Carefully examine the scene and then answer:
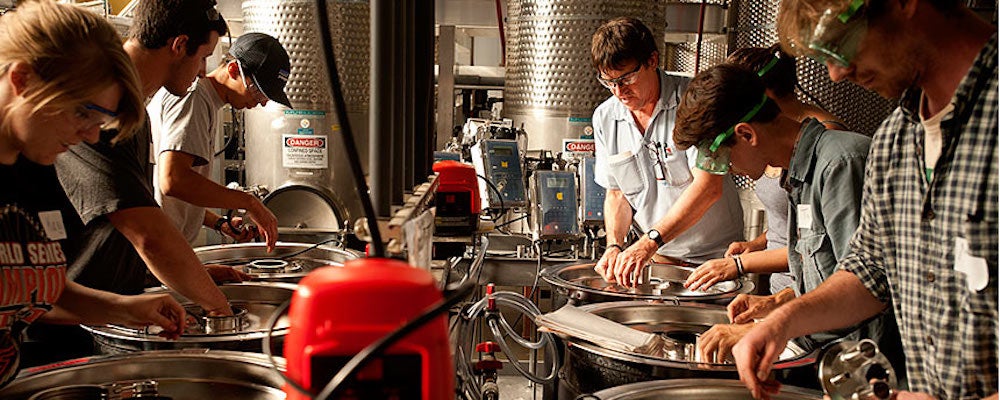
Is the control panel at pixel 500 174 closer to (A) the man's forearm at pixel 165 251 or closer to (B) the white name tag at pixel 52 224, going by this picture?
(A) the man's forearm at pixel 165 251

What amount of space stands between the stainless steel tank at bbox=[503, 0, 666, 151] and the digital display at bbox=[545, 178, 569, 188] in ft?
3.00

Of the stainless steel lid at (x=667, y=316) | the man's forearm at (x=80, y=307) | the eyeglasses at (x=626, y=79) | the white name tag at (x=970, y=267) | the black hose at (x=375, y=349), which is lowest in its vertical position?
the stainless steel lid at (x=667, y=316)

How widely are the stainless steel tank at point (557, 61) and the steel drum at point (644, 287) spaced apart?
5.14 feet

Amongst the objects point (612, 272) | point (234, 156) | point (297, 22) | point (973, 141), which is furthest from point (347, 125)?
point (234, 156)

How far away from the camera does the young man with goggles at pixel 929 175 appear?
4.04 feet

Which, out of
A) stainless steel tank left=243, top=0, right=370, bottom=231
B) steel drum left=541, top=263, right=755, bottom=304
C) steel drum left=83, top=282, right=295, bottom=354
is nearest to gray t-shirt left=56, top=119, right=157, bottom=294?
steel drum left=83, top=282, right=295, bottom=354

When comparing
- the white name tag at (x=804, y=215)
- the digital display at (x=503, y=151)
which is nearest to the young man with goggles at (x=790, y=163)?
the white name tag at (x=804, y=215)

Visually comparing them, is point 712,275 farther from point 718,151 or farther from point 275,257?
point 275,257

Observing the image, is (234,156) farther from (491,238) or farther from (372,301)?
(372,301)

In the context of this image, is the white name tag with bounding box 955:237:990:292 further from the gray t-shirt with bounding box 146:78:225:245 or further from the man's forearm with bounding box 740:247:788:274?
the gray t-shirt with bounding box 146:78:225:245

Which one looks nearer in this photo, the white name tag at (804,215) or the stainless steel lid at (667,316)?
the white name tag at (804,215)

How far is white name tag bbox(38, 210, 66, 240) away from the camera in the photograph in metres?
1.57

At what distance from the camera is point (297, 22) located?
379 cm

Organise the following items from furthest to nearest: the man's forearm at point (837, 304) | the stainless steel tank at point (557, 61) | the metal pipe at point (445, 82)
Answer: the metal pipe at point (445, 82) → the stainless steel tank at point (557, 61) → the man's forearm at point (837, 304)
